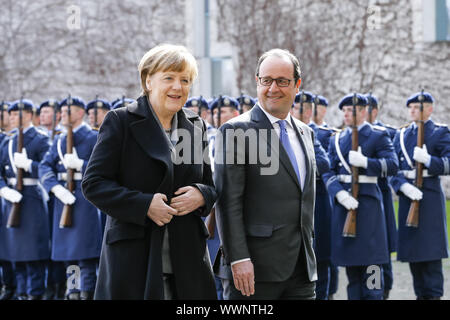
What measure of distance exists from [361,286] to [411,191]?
102cm

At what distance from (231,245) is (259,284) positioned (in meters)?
0.23

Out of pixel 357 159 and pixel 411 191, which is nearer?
pixel 357 159

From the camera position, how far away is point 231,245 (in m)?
3.53

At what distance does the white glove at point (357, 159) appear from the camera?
6973 mm

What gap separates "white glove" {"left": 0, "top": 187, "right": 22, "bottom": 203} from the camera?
7.94 metres

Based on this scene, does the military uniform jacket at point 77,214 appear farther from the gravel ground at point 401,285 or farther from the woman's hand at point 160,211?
the woman's hand at point 160,211

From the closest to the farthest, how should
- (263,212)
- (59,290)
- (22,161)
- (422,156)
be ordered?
(263,212)
(422,156)
(22,161)
(59,290)

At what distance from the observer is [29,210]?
8.05 meters

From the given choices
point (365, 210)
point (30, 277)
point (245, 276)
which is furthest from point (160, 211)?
point (30, 277)

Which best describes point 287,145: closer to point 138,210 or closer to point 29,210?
point 138,210

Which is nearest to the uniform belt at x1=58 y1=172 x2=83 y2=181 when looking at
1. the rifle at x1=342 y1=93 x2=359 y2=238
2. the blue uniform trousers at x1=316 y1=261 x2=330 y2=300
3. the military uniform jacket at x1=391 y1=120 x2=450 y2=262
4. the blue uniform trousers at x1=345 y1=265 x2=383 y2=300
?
the blue uniform trousers at x1=316 y1=261 x2=330 y2=300

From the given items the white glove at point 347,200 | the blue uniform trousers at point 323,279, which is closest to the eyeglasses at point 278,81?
the white glove at point 347,200

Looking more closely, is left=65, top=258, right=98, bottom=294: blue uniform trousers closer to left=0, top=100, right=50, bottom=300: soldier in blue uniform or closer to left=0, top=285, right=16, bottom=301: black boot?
left=0, top=100, right=50, bottom=300: soldier in blue uniform

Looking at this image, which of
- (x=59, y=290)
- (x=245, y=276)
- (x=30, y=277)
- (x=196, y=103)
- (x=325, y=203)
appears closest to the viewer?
(x=245, y=276)
